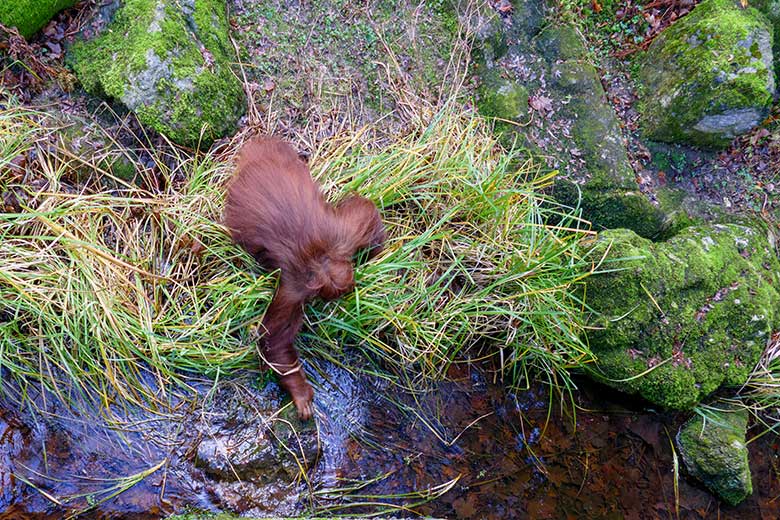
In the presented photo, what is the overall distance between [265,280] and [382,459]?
1.10 m

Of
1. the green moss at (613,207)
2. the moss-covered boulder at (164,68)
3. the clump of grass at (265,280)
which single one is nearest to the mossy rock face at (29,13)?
the moss-covered boulder at (164,68)

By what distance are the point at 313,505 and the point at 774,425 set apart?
2.68m

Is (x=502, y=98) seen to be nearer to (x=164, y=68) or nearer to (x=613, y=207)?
(x=613, y=207)

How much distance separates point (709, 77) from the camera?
3414mm

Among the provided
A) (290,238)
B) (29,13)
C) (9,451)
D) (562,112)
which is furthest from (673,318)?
(29,13)

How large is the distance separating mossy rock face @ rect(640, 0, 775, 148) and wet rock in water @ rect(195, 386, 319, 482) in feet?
9.66

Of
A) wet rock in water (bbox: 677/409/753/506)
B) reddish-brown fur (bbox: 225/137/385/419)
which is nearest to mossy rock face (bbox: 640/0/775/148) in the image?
wet rock in water (bbox: 677/409/753/506)

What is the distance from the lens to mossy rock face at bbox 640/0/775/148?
3.38 metres

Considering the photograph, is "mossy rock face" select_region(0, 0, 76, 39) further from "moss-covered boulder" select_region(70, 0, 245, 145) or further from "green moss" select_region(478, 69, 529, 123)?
"green moss" select_region(478, 69, 529, 123)

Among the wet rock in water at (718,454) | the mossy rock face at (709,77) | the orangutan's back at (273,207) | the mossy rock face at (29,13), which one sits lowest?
the wet rock in water at (718,454)

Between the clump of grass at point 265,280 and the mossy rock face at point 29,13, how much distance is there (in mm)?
749

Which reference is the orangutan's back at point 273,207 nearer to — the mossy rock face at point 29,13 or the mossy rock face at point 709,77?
the mossy rock face at point 29,13

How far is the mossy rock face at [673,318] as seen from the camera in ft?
9.96

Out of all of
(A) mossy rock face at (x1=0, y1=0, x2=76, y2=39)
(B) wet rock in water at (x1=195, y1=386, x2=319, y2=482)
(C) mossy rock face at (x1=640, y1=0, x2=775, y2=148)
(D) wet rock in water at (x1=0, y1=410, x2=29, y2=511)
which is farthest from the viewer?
(C) mossy rock face at (x1=640, y1=0, x2=775, y2=148)
